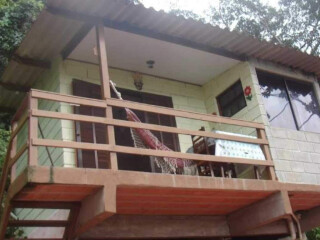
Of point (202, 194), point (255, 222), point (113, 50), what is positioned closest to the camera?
point (202, 194)

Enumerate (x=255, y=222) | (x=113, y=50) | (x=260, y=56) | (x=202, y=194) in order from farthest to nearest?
(x=260, y=56) < (x=113, y=50) < (x=255, y=222) < (x=202, y=194)

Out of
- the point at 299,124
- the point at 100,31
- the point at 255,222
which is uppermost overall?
the point at 100,31

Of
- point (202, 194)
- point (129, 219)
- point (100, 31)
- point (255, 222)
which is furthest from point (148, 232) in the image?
point (100, 31)

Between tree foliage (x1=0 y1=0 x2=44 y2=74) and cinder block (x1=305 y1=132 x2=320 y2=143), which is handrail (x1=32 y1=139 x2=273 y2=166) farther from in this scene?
tree foliage (x1=0 y1=0 x2=44 y2=74)

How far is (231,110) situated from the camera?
8984 millimetres

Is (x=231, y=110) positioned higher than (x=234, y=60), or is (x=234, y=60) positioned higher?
(x=234, y=60)

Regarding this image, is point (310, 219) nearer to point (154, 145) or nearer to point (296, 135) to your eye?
point (296, 135)

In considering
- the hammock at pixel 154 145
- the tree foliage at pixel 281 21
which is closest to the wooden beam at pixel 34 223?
the hammock at pixel 154 145

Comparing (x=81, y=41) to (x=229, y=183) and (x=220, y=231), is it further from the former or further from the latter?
(x=220, y=231)

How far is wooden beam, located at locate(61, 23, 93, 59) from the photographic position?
7074 mm

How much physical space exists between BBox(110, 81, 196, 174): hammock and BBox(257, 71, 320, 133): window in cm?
231

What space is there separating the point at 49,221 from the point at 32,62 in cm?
322

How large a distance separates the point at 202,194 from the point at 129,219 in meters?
1.13

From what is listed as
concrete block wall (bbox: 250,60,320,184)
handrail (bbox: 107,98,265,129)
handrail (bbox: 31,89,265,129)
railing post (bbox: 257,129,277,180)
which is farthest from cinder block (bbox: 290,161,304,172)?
handrail (bbox: 31,89,265,129)
